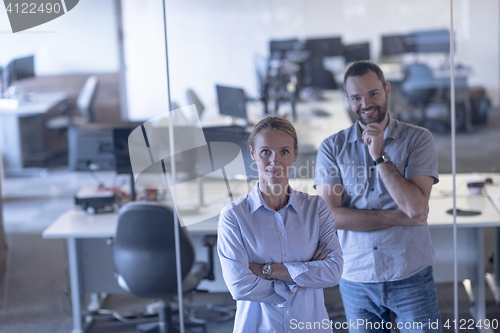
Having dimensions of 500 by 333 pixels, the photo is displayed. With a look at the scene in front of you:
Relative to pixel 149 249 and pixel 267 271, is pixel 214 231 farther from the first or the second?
pixel 267 271

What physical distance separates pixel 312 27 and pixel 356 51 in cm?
107

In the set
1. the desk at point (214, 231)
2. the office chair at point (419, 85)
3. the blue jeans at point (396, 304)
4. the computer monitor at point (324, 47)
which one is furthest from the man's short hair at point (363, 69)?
the computer monitor at point (324, 47)

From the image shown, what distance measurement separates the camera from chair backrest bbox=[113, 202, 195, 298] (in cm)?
296

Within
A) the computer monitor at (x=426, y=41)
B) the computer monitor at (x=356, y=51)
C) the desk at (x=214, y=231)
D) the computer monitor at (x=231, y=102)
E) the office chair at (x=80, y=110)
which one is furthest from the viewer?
the computer monitor at (x=356, y=51)

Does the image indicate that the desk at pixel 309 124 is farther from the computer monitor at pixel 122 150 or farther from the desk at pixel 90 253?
the desk at pixel 90 253

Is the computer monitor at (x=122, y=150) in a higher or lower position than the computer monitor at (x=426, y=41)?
lower

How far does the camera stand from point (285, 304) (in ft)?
6.20

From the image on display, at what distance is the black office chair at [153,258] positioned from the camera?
2965 millimetres

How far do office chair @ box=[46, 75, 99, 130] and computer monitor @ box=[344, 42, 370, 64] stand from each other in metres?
6.23

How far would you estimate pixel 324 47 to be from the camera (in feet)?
31.9

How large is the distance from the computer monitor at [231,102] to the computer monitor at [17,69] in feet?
4.05

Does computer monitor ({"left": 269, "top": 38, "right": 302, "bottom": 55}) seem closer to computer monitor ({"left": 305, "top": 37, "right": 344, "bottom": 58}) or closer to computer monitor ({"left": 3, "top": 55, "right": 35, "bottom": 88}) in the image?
computer monitor ({"left": 305, "top": 37, "right": 344, "bottom": 58})

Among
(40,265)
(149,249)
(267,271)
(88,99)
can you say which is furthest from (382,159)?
(88,99)

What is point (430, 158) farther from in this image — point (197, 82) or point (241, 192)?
point (197, 82)
